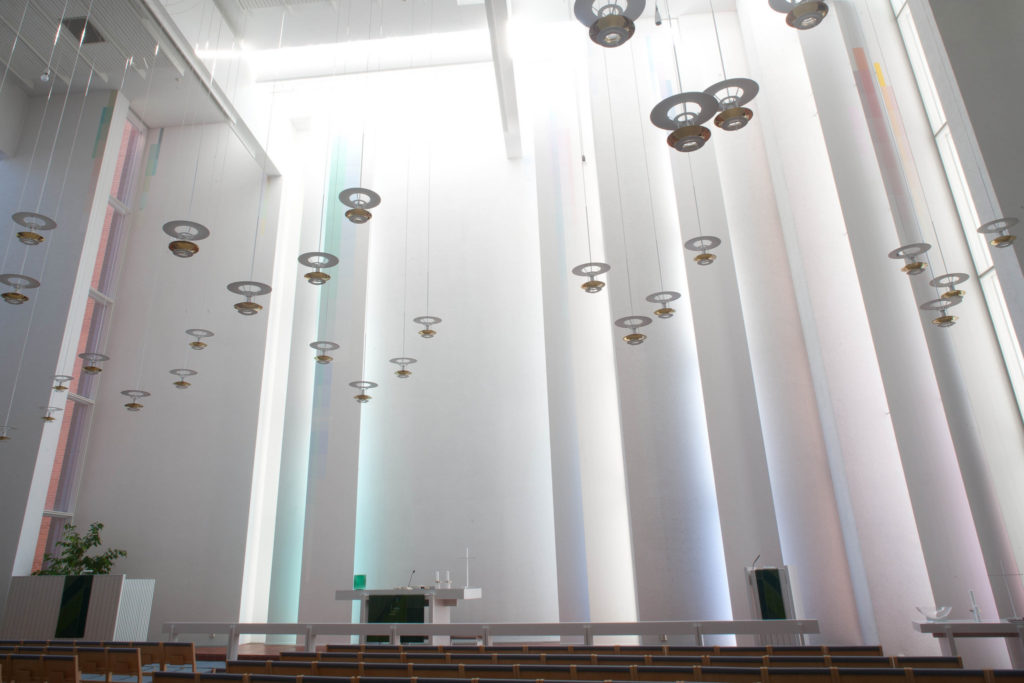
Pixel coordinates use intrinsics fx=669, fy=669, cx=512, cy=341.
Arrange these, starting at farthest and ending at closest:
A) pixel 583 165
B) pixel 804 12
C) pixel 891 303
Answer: pixel 583 165 → pixel 891 303 → pixel 804 12

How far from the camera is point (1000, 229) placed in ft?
22.0

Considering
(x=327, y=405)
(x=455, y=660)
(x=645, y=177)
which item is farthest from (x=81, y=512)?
(x=645, y=177)

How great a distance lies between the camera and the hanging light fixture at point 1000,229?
6584 mm

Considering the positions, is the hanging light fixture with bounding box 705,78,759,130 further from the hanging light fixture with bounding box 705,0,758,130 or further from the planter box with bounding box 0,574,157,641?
the planter box with bounding box 0,574,157,641

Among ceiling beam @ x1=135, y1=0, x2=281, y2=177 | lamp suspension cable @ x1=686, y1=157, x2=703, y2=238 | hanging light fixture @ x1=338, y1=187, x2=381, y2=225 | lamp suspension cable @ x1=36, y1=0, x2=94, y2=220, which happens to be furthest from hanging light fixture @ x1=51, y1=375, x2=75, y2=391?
lamp suspension cable @ x1=686, y1=157, x2=703, y2=238

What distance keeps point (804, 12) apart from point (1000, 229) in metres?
3.09

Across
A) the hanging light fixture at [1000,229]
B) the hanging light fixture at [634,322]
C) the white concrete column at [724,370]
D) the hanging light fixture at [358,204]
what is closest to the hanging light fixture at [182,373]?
the hanging light fixture at [358,204]

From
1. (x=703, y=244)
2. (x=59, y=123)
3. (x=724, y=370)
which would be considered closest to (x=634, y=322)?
(x=703, y=244)

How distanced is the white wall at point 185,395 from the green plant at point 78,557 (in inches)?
20.6

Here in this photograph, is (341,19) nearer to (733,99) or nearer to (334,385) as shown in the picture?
(334,385)

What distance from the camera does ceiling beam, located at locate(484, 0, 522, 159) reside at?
10469 millimetres

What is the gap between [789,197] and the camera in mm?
10805

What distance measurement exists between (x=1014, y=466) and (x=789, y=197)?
4.93 metres

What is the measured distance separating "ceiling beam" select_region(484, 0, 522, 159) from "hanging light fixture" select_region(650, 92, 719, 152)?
5969 mm
